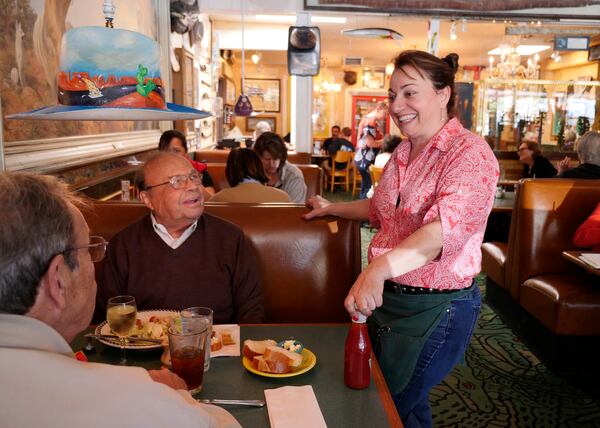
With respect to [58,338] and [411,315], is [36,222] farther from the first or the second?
[411,315]

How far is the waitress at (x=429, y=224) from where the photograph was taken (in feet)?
5.04

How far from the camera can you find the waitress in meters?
1.54

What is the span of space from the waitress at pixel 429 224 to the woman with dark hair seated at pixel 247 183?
1.45 meters

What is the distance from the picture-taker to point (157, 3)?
4762 mm

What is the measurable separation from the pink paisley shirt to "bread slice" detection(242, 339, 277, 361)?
0.53m

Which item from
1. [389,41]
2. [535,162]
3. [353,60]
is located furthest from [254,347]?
[353,60]

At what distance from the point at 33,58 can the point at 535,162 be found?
5233mm

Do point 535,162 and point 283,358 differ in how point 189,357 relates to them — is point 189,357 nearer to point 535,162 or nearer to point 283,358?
point 283,358

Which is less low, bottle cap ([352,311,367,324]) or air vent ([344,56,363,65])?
air vent ([344,56,363,65])

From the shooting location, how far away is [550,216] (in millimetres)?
3381

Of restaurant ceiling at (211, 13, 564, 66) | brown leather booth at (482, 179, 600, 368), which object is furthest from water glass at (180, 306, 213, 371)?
restaurant ceiling at (211, 13, 564, 66)

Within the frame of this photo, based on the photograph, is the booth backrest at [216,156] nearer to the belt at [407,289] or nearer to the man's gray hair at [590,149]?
the man's gray hair at [590,149]

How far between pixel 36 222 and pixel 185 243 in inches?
47.4

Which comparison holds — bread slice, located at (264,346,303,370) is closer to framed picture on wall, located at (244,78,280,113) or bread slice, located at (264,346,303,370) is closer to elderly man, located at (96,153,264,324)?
elderly man, located at (96,153,264,324)
